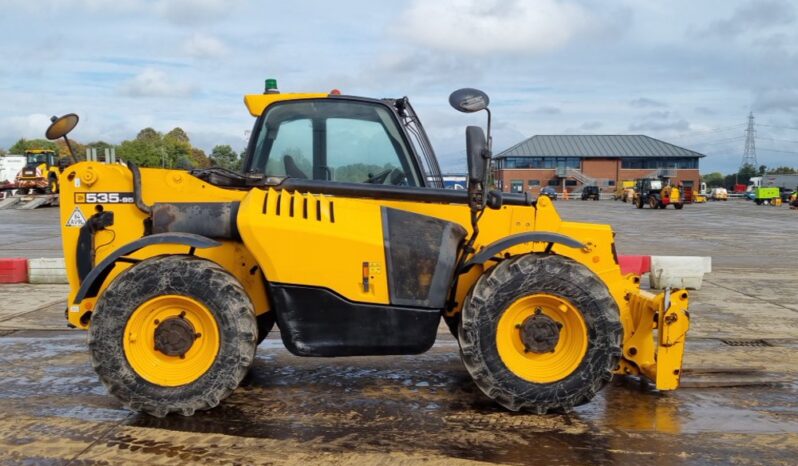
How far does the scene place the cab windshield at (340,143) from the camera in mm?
4852

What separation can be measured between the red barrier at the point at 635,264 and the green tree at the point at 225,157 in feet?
20.6

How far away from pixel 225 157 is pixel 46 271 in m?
5.84

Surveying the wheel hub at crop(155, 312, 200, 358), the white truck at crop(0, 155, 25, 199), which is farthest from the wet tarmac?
the white truck at crop(0, 155, 25, 199)

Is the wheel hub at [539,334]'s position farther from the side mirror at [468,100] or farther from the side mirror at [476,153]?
the side mirror at [468,100]

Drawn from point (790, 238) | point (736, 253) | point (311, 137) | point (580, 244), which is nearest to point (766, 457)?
point (580, 244)

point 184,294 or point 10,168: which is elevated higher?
point 10,168

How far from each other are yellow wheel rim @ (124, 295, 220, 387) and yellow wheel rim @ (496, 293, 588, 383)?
1733 millimetres

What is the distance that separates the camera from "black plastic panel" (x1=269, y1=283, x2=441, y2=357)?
13.6ft

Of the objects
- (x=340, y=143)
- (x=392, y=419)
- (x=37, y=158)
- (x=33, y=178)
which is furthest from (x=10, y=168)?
(x=392, y=419)

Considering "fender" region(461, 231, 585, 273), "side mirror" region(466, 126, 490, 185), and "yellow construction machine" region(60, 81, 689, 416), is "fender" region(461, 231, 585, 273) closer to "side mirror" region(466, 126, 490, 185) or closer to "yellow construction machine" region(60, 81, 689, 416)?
"yellow construction machine" region(60, 81, 689, 416)

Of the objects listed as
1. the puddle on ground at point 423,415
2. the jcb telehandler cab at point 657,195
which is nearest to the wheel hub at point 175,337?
the puddle on ground at point 423,415

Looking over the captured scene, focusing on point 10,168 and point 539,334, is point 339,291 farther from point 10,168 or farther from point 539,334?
point 10,168

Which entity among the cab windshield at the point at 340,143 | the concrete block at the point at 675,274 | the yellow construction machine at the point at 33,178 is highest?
the yellow construction machine at the point at 33,178

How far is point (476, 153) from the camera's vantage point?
12.8 feet
